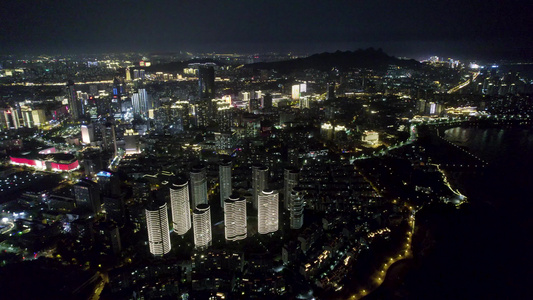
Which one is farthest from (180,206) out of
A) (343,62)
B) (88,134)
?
(343,62)

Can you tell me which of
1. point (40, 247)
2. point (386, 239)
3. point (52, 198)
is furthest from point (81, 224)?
point (386, 239)

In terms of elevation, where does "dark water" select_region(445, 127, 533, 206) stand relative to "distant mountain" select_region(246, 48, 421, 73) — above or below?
below

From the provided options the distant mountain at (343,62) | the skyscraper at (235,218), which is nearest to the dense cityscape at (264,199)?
the skyscraper at (235,218)

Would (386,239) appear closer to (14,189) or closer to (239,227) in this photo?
(239,227)

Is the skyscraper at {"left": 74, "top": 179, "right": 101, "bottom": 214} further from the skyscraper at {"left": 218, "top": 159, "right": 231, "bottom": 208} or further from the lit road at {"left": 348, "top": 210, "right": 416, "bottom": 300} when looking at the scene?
the lit road at {"left": 348, "top": 210, "right": 416, "bottom": 300}

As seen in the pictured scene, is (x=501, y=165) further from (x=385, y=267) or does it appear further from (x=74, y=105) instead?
(x=74, y=105)

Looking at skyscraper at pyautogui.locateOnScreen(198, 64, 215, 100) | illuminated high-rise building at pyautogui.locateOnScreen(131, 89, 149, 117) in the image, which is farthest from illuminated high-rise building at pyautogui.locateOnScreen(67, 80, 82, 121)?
skyscraper at pyautogui.locateOnScreen(198, 64, 215, 100)
